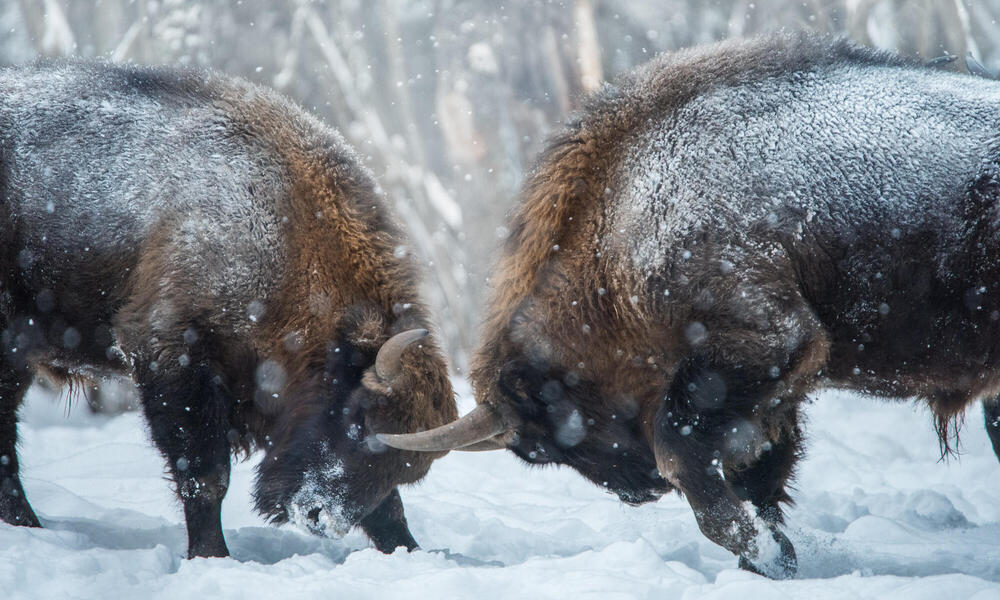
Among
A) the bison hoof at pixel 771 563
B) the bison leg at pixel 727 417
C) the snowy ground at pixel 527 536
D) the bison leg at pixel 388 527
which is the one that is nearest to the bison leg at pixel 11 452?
the snowy ground at pixel 527 536

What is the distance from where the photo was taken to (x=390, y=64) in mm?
11039

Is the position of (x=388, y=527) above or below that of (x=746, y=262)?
below

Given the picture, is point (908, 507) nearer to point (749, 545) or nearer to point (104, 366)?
point (749, 545)

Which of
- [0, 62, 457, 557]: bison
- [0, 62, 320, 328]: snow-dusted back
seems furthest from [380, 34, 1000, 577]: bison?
[0, 62, 320, 328]: snow-dusted back

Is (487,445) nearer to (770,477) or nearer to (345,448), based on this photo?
(345,448)

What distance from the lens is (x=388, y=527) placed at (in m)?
4.54

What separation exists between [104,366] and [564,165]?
94.4 inches

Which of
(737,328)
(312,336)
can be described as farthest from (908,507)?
(312,336)

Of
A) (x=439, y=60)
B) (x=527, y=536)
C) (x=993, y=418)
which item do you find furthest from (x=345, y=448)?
(x=439, y=60)

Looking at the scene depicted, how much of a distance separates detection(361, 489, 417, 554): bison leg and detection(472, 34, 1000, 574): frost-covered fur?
3.04 ft

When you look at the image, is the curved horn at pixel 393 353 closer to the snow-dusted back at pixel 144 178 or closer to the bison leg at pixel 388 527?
the snow-dusted back at pixel 144 178

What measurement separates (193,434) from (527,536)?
161 centimetres

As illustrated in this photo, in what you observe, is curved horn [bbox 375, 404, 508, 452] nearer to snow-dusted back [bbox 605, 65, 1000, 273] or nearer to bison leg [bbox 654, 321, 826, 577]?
Result: bison leg [bbox 654, 321, 826, 577]

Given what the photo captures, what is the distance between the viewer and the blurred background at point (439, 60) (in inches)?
404
